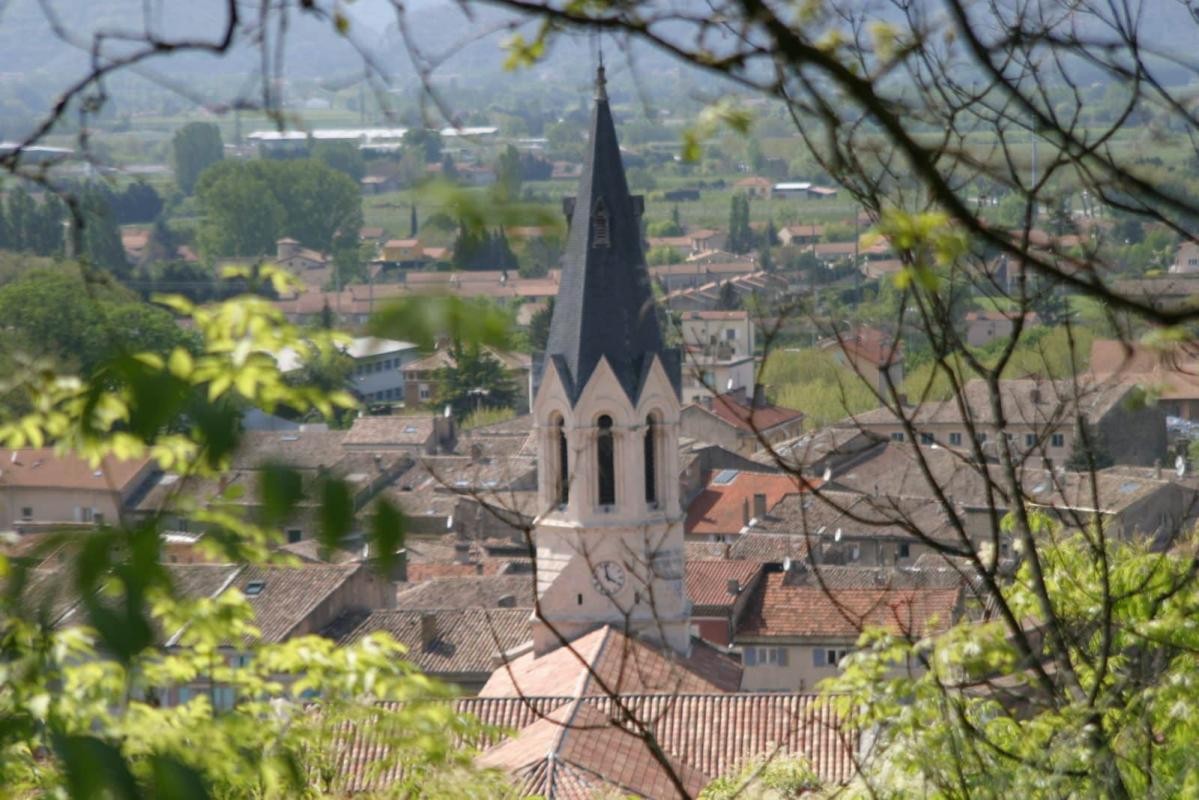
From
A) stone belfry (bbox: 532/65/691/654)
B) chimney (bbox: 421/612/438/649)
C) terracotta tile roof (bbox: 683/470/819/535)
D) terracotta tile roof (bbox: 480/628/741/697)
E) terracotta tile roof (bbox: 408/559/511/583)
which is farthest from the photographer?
terracotta tile roof (bbox: 683/470/819/535)

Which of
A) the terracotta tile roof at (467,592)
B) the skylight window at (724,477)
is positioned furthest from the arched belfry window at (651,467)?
the skylight window at (724,477)

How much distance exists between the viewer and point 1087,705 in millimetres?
4910

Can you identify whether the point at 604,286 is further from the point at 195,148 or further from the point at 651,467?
the point at 195,148

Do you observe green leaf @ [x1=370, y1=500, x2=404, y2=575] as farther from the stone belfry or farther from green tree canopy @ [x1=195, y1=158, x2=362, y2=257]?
the stone belfry

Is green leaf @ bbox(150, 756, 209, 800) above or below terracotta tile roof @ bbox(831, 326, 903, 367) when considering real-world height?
below

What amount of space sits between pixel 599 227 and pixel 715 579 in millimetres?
8849

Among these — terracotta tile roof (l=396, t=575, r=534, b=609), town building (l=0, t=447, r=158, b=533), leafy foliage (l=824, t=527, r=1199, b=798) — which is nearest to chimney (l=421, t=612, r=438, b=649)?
terracotta tile roof (l=396, t=575, r=534, b=609)

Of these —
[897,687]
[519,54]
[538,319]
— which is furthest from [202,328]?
[538,319]

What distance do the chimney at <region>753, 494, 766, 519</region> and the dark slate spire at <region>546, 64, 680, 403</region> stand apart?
18481mm

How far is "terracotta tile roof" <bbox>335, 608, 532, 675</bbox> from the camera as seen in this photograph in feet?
80.2

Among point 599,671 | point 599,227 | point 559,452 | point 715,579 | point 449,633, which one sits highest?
point 599,227

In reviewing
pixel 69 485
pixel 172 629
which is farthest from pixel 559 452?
pixel 172 629

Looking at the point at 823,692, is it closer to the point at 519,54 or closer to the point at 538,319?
the point at 519,54

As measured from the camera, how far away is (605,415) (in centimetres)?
1981
